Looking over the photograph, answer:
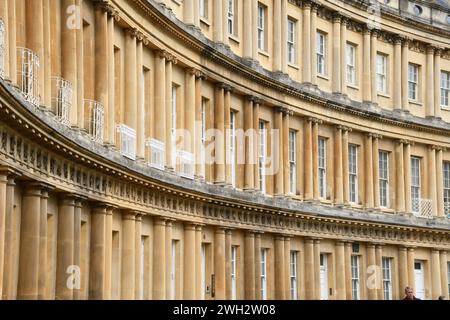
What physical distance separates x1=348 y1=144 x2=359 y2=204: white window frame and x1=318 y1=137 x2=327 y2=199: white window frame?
6.19 feet

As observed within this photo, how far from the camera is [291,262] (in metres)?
47.0

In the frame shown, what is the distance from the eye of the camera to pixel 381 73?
54.2 metres

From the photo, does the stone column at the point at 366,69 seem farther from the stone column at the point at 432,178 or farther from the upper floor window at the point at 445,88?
the upper floor window at the point at 445,88

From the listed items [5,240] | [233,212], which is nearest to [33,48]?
[5,240]

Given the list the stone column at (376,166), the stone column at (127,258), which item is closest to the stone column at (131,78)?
the stone column at (127,258)

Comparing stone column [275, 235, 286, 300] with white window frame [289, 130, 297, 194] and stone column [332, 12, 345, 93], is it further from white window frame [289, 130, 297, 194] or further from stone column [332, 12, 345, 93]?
stone column [332, 12, 345, 93]

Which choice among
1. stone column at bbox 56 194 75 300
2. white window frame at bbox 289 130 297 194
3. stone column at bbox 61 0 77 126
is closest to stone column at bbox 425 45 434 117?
white window frame at bbox 289 130 297 194

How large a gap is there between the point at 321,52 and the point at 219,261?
1329cm

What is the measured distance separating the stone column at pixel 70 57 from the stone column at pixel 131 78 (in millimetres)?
4942

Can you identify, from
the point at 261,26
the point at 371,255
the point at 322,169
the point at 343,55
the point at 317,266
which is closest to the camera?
the point at 261,26

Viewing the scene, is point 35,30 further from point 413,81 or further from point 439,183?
point 439,183

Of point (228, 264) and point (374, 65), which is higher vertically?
point (374, 65)

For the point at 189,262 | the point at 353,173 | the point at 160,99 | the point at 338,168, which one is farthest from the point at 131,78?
the point at 353,173
